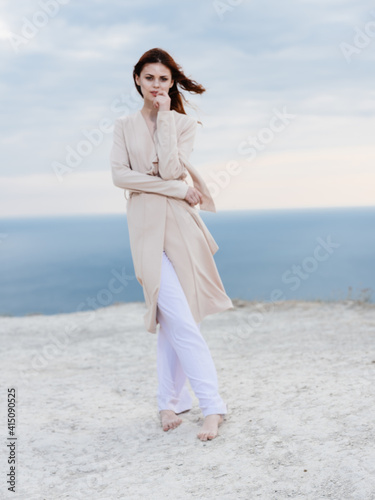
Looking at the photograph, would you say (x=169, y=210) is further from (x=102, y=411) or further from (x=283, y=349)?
(x=283, y=349)

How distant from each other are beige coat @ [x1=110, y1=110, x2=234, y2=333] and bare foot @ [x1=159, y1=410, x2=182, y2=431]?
2.01 feet

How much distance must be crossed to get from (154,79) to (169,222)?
88 cm

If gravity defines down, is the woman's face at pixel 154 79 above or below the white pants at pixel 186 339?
above

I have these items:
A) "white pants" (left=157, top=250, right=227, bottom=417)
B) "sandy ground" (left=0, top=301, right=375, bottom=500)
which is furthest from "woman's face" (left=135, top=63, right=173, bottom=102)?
"sandy ground" (left=0, top=301, right=375, bottom=500)

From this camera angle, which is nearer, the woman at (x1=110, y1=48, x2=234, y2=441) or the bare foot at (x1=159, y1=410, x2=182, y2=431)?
the woman at (x1=110, y1=48, x2=234, y2=441)

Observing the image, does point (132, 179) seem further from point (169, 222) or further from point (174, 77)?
point (174, 77)

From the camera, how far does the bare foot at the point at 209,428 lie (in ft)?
10.0

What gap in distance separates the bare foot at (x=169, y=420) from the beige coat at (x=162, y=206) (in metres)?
0.61

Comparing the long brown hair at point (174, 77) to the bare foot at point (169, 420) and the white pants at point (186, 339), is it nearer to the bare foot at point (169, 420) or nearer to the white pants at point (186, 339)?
the white pants at point (186, 339)

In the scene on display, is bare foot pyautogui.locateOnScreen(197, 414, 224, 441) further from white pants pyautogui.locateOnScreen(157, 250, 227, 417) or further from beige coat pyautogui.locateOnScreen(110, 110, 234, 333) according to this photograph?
beige coat pyautogui.locateOnScreen(110, 110, 234, 333)

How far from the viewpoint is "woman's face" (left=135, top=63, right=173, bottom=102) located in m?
3.15

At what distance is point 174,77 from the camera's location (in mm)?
3281

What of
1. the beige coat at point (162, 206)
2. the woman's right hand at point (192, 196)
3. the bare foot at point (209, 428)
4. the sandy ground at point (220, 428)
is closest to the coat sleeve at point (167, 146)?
the beige coat at point (162, 206)

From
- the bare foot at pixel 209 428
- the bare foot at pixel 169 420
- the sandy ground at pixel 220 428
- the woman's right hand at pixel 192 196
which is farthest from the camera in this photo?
the bare foot at pixel 169 420
